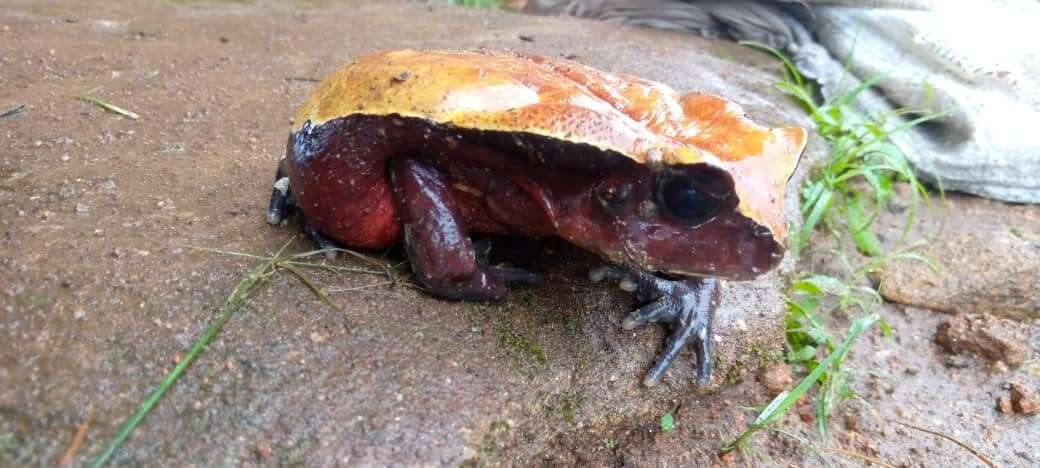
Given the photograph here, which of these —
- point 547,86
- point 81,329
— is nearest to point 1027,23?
point 547,86

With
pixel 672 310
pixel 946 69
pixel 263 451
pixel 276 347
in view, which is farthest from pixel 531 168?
pixel 946 69

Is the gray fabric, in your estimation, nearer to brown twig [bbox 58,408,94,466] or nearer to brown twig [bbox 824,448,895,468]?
brown twig [bbox 824,448,895,468]

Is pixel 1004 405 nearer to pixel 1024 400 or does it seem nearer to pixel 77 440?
pixel 1024 400

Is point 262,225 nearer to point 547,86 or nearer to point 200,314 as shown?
point 200,314

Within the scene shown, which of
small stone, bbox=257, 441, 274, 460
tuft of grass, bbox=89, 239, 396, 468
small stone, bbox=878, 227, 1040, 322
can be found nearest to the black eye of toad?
tuft of grass, bbox=89, 239, 396, 468

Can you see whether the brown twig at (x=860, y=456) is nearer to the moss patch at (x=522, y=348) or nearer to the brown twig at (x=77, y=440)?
the moss patch at (x=522, y=348)

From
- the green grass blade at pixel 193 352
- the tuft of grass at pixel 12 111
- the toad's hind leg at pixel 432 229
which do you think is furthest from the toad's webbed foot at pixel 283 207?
the tuft of grass at pixel 12 111
